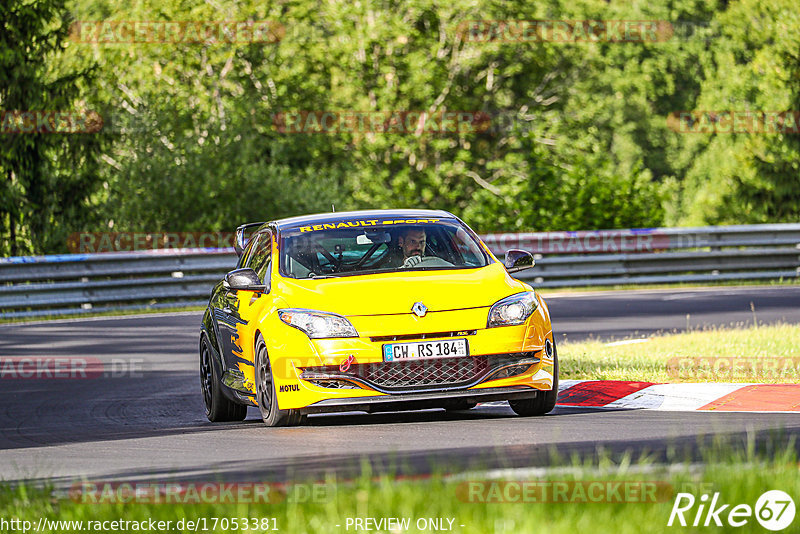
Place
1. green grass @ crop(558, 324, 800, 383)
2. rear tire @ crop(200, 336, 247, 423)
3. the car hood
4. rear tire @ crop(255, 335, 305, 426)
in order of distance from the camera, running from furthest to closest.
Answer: green grass @ crop(558, 324, 800, 383)
rear tire @ crop(200, 336, 247, 423)
rear tire @ crop(255, 335, 305, 426)
the car hood

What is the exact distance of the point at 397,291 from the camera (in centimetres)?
947

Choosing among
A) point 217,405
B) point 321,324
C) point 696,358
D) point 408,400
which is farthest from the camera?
point 696,358

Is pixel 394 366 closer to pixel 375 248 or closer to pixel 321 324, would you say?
pixel 321 324

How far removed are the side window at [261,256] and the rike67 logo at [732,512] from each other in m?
5.42

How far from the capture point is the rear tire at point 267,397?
955 centimetres

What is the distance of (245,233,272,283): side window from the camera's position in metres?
10.6

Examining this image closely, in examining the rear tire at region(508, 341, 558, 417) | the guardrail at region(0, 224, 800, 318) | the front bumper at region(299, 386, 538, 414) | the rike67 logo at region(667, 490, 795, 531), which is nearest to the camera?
the rike67 logo at region(667, 490, 795, 531)

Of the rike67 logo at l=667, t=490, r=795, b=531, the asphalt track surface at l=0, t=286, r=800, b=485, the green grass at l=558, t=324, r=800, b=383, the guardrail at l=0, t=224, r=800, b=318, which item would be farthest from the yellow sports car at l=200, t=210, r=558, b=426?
the guardrail at l=0, t=224, r=800, b=318

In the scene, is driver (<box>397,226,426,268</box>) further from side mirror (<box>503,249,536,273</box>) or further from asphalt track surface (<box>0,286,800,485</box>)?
asphalt track surface (<box>0,286,800,485</box>)

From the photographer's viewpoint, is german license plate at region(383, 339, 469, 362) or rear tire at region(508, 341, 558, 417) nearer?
german license plate at region(383, 339, 469, 362)

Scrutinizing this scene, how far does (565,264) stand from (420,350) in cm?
1763

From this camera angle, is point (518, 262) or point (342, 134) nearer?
point (518, 262)

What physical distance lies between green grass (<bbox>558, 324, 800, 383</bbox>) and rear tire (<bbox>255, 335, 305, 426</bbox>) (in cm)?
323

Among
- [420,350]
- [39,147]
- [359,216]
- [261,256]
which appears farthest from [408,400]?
[39,147]
